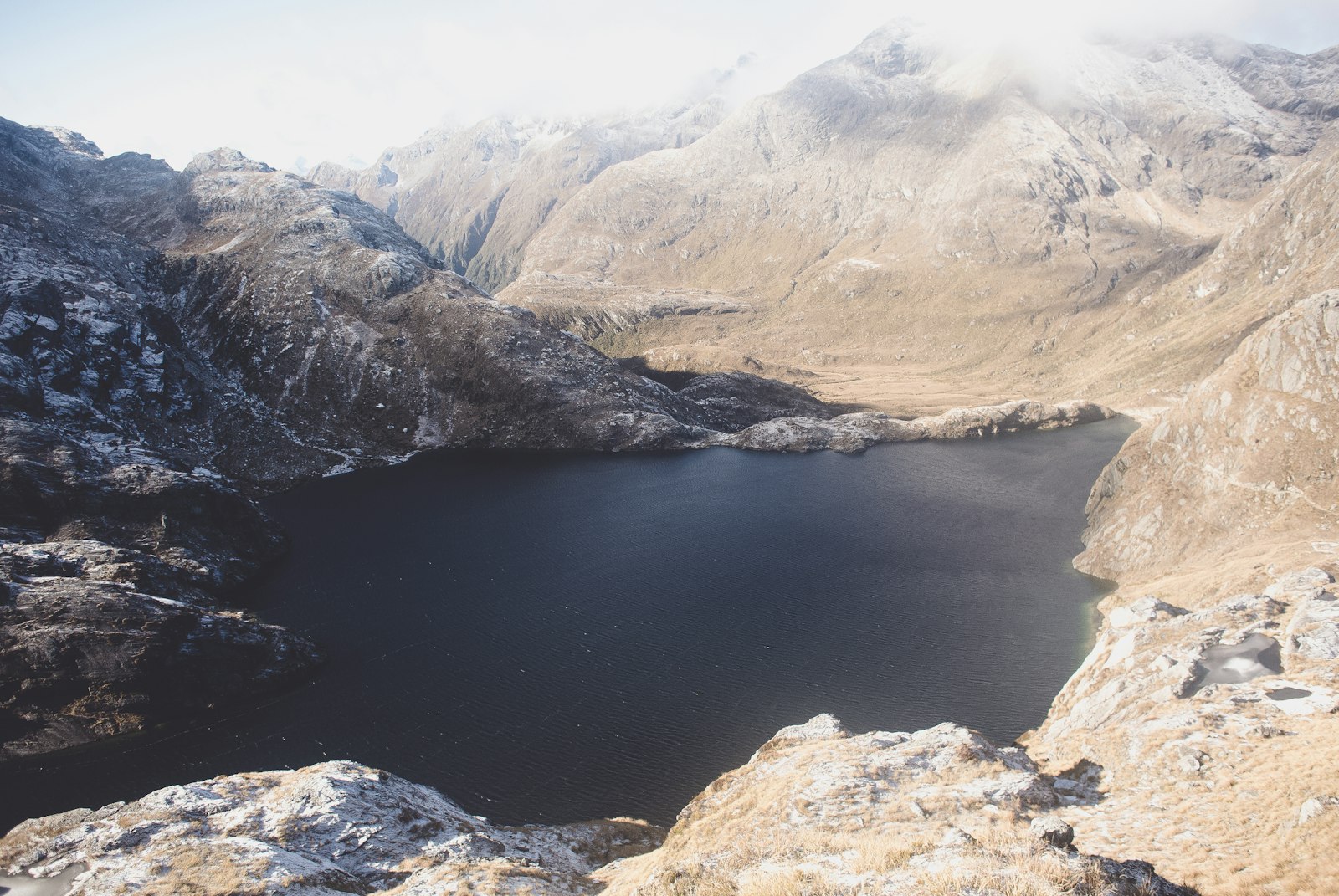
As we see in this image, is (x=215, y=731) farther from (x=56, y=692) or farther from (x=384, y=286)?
(x=384, y=286)

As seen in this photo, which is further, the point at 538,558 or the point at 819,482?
the point at 819,482

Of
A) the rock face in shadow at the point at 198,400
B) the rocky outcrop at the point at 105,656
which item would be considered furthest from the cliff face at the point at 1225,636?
the rock face in shadow at the point at 198,400

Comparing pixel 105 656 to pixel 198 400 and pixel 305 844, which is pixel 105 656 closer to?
pixel 305 844

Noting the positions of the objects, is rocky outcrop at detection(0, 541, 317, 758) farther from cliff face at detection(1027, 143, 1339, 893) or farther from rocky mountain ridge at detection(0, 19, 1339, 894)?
cliff face at detection(1027, 143, 1339, 893)

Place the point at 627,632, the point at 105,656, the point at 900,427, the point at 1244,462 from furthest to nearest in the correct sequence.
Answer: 1. the point at 900,427
2. the point at 1244,462
3. the point at 627,632
4. the point at 105,656

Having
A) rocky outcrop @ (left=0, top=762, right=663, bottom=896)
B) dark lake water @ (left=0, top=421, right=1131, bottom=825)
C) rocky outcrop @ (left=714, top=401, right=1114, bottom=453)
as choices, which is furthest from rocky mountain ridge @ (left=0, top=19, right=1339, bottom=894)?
dark lake water @ (left=0, top=421, right=1131, bottom=825)

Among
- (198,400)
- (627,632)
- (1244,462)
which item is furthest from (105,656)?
(1244,462)

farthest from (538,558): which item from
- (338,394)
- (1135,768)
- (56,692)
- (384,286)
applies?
(384,286)

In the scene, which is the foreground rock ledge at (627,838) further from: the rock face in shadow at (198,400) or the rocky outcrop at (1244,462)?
the rocky outcrop at (1244,462)
